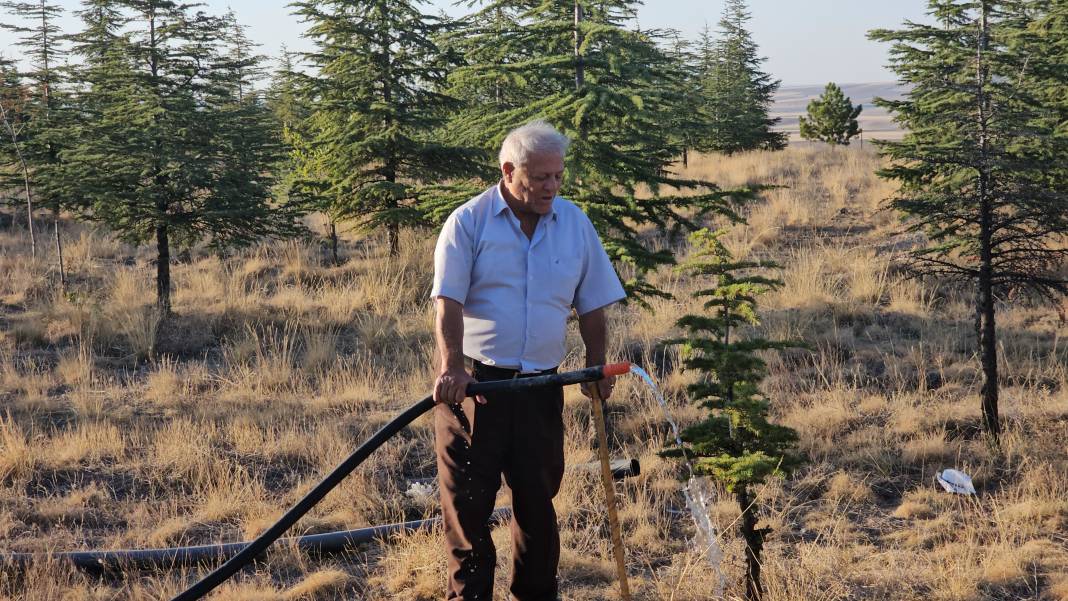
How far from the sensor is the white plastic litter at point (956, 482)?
5.91 meters

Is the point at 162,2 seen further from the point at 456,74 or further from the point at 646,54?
the point at 646,54

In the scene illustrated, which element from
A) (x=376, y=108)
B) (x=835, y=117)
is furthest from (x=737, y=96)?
(x=376, y=108)

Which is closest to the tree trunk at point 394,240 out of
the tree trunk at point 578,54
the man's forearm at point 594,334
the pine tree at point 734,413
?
the tree trunk at point 578,54

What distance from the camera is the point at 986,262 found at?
643 centimetres

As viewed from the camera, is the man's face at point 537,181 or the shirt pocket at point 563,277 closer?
the man's face at point 537,181

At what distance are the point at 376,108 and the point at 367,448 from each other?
8.97 metres

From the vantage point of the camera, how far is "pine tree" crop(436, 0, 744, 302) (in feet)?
21.3

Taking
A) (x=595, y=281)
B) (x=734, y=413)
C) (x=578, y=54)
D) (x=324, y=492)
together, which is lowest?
(x=324, y=492)

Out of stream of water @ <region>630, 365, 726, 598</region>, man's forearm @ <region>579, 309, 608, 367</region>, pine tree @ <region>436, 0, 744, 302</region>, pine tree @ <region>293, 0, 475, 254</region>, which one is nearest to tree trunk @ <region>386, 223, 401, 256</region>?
pine tree @ <region>293, 0, 475, 254</region>

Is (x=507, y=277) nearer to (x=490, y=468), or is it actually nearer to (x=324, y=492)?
(x=490, y=468)

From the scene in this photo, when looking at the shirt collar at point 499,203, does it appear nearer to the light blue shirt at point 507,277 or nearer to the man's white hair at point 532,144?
the light blue shirt at point 507,277

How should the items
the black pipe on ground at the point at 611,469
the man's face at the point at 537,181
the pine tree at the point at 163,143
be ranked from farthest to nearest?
the pine tree at the point at 163,143, the black pipe on ground at the point at 611,469, the man's face at the point at 537,181

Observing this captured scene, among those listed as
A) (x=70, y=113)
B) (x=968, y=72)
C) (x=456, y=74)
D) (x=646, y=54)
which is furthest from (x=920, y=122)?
(x=70, y=113)

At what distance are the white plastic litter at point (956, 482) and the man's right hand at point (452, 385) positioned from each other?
162 inches
